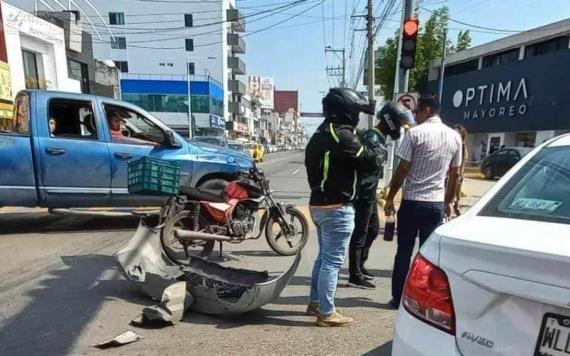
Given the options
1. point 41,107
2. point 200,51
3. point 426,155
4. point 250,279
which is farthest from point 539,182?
point 200,51

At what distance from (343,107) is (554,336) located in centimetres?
211

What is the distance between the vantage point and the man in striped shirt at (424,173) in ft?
11.4

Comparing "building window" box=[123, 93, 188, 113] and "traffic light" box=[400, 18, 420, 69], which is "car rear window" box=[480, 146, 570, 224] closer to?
"traffic light" box=[400, 18, 420, 69]

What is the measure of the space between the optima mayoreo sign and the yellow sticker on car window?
2442cm

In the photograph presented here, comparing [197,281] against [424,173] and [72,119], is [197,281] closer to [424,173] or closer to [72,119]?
[424,173]

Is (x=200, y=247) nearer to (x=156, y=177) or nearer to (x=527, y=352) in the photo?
(x=156, y=177)

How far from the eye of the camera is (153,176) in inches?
208

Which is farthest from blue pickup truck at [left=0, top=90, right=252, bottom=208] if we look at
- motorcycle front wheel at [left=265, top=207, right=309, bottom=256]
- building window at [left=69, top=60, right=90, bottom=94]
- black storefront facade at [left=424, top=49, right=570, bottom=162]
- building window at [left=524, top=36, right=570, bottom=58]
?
building window at [left=524, top=36, right=570, bottom=58]

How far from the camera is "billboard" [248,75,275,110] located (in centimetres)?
10019

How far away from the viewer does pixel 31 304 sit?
374cm

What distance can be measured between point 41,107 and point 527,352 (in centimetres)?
645

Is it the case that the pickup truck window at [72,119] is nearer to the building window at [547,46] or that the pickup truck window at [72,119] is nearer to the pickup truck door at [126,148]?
the pickup truck door at [126,148]

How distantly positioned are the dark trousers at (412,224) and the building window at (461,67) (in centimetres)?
3065

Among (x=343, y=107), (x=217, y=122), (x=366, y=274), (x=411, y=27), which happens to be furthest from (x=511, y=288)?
(x=217, y=122)
